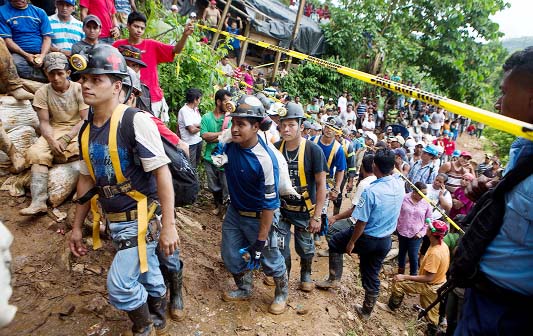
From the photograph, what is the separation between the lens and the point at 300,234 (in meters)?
4.39

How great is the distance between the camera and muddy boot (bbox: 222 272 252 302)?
3862 mm

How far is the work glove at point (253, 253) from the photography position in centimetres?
347

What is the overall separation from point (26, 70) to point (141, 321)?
3.82 meters

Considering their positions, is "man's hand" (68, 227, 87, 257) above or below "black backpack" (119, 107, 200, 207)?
below

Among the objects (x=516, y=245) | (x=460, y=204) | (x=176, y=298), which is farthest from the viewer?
(x=460, y=204)

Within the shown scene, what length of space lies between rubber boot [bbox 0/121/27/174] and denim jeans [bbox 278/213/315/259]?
318 cm

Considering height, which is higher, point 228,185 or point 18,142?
point 228,185

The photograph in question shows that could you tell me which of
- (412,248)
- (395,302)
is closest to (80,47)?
(395,302)

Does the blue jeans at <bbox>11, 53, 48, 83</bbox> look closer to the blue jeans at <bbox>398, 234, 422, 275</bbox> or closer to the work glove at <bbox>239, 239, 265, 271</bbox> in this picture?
the work glove at <bbox>239, 239, 265, 271</bbox>

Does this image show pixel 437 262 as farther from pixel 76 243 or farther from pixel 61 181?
pixel 61 181

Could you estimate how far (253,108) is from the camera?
331 centimetres

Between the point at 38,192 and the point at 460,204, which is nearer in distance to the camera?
the point at 38,192

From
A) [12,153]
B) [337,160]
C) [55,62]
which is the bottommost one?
[12,153]

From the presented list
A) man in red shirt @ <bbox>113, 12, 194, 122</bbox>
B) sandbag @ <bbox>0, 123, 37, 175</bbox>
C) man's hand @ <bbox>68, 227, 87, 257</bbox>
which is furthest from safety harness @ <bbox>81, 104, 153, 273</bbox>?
man in red shirt @ <bbox>113, 12, 194, 122</bbox>
